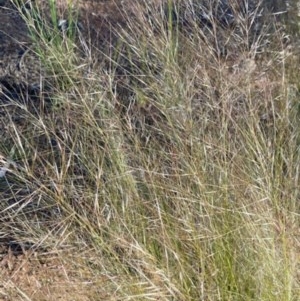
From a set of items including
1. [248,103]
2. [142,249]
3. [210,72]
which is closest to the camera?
[142,249]

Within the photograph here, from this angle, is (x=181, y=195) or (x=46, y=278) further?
(x=46, y=278)

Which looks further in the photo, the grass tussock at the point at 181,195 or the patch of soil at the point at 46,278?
the patch of soil at the point at 46,278

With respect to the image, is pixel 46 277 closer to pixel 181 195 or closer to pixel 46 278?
pixel 46 278

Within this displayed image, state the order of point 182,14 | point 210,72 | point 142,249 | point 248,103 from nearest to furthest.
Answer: point 142,249, point 248,103, point 210,72, point 182,14

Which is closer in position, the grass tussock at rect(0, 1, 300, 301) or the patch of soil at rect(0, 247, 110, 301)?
the grass tussock at rect(0, 1, 300, 301)

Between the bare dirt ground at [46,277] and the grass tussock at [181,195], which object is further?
the bare dirt ground at [46,277]

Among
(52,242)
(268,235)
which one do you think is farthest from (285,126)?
(52,242)

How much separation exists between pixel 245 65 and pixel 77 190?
785mm

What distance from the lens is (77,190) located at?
2742 mm

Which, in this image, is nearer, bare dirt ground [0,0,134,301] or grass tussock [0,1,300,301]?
grass tussock [0,1,300,301]

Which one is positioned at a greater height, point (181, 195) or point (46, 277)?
point (181, 195)

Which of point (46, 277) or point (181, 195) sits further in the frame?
point (46, 277)

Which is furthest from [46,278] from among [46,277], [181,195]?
[181,195]

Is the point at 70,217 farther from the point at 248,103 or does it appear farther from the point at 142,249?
the point at 248,103
